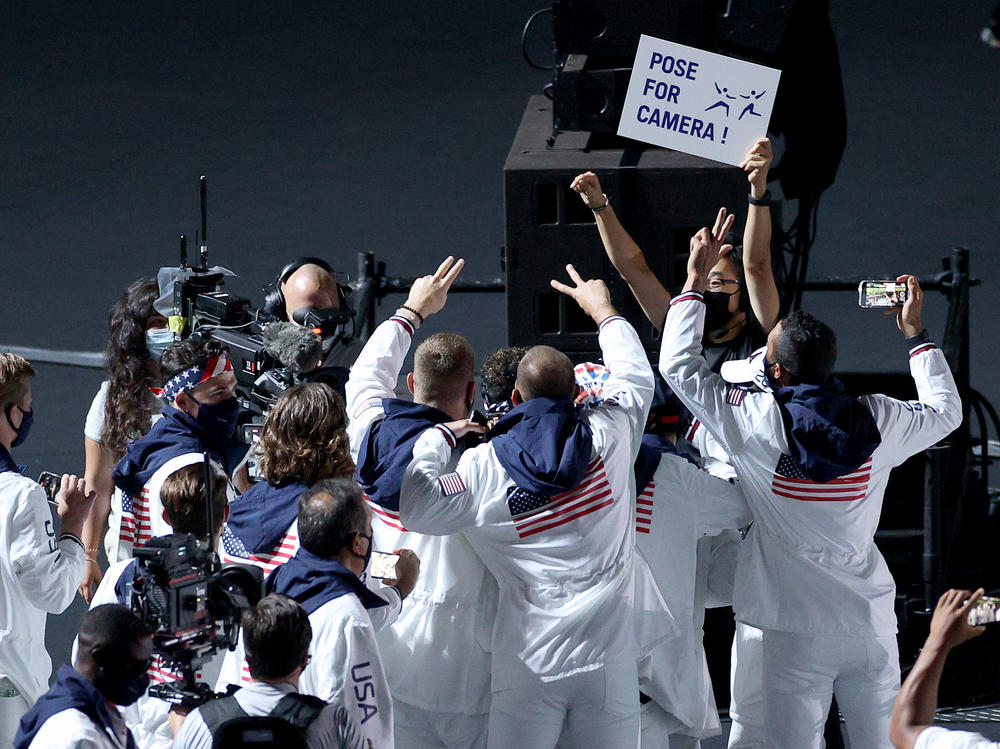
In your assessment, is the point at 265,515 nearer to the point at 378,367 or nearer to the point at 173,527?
the point at 173,527

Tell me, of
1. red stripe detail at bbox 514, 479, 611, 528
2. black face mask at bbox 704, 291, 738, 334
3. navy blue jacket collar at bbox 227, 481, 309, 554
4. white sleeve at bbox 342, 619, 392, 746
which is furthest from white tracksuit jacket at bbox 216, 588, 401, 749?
black face mask at bbox 704, 291, 738, 334

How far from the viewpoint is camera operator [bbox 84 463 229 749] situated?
2.58 m

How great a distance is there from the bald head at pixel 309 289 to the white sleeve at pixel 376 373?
0.34m

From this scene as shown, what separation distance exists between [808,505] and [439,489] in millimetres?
848

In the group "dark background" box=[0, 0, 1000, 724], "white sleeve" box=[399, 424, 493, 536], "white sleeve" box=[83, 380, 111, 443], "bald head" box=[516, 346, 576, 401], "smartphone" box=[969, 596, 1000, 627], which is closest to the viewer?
"smartphone" box=[969, 596, 1000, 627]

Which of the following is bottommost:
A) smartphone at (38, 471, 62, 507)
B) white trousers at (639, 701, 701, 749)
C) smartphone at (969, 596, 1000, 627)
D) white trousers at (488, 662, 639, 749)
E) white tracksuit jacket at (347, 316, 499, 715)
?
white trousers at (639, 701, 701, 749)

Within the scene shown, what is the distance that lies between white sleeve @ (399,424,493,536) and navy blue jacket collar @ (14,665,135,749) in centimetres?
80

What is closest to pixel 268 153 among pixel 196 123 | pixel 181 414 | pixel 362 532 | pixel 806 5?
pixel 196 123

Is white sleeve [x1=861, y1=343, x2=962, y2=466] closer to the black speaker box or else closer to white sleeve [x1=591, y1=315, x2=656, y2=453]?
white sleeve [x1=591, y1=315, x2=656, y2=453]

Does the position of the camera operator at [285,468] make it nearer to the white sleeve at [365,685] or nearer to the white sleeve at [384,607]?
the white sleeve at [384,607]

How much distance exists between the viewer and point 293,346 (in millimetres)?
3137

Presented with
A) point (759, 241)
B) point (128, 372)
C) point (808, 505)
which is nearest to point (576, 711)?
point (808, 505)

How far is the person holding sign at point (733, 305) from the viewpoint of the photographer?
333 cm

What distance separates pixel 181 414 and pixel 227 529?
45 centimetres
